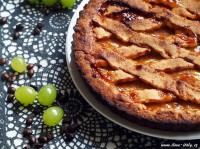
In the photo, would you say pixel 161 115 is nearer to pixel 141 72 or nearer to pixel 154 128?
pixel 154 128

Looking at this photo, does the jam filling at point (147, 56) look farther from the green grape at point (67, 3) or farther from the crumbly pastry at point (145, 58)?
the green grape at point (67, 3)

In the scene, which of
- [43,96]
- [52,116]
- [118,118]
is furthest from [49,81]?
[118,118]

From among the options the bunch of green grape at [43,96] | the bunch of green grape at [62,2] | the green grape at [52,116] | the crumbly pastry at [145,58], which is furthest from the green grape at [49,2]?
the green grape at [52,116]

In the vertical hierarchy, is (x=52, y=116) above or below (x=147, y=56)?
below

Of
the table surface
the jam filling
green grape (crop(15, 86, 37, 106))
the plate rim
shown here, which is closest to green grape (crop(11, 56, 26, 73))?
the table surface

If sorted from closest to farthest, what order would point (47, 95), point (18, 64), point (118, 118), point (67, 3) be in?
point (118, 118) → point (47, 95) → point (18, 64) → point (67, 3)

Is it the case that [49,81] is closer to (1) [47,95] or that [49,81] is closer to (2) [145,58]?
(1) [47,95]
